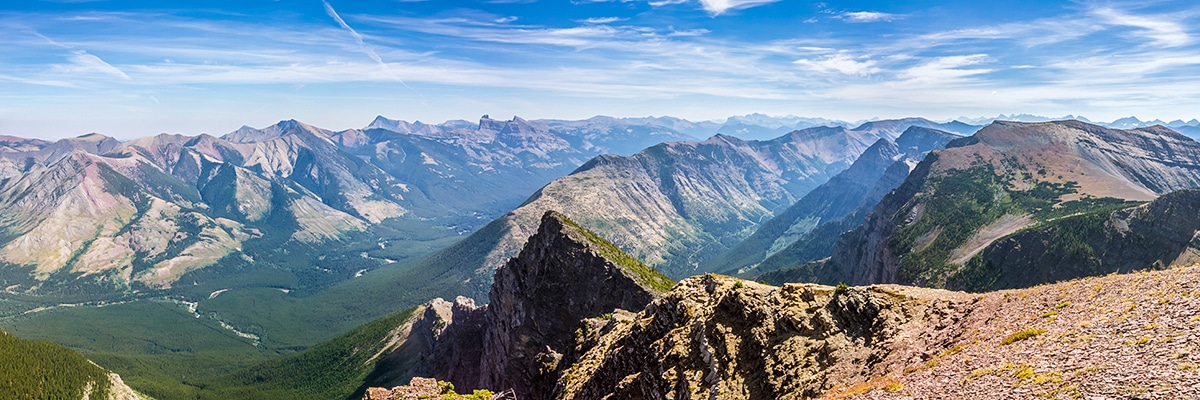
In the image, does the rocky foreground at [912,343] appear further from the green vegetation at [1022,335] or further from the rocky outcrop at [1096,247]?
the rocky outcrop at [1096,247]

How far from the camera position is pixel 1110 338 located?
27.5 m

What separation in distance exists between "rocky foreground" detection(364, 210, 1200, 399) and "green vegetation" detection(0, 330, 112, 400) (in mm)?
201127

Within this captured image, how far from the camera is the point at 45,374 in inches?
6860

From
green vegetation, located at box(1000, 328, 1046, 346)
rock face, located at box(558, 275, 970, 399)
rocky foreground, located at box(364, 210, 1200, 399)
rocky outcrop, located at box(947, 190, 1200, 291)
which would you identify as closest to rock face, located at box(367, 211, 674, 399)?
rock face, located at box(558, 275, 970, 399)

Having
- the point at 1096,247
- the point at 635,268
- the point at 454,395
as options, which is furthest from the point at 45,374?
the point at 1096,247

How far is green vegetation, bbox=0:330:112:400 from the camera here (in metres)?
165

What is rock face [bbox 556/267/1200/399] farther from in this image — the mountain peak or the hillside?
the hillside

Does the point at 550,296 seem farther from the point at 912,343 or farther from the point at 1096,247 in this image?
the point at 1096,247

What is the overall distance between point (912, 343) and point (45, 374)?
801ft

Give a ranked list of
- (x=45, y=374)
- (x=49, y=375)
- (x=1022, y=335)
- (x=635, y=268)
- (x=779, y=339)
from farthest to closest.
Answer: (x=49, y=375) < (x=45, y=374) < (x=635, y=268) < (x=779, y=339) < (x=1022, y=335)

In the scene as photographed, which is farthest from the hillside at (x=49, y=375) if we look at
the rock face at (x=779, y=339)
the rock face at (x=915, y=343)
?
the rock face at (x=779, y=339)

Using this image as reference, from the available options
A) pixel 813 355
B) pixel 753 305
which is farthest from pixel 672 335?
pixel 813 355

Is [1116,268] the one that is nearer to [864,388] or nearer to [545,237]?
[545,237]

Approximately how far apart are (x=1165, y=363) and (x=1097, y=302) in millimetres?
10397
